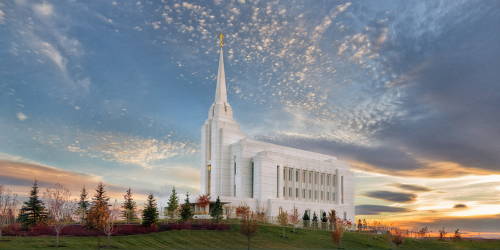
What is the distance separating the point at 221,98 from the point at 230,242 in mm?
40338

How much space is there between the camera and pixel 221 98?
3285 inches

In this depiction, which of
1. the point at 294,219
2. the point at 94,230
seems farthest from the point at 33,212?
the point at 294,219

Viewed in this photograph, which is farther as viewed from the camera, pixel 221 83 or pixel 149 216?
pixel 221 83

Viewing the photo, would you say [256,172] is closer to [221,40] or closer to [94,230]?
[221,40]

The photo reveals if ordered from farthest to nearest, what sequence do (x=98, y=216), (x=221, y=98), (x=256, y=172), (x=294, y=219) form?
(x=221, y=98) → (x=256, y=172) → (x=294, y=219) → (x=98, y=216)

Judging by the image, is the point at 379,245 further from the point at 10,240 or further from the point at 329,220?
the point at 10,240

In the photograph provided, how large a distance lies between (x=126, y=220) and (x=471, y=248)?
45182 millimetres

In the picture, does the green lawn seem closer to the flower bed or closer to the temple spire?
the flower bed

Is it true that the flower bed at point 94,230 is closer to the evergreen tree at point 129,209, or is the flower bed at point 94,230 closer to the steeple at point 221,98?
the evergreen tree at point 129,209

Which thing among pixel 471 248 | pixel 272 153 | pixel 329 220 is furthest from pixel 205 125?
pixel 471 248

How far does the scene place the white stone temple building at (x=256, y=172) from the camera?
74.6 m

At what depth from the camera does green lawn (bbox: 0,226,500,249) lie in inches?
1472

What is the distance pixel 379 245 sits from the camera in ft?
185

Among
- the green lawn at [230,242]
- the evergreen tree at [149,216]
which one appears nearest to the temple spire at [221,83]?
the green lawn at [230,242]
